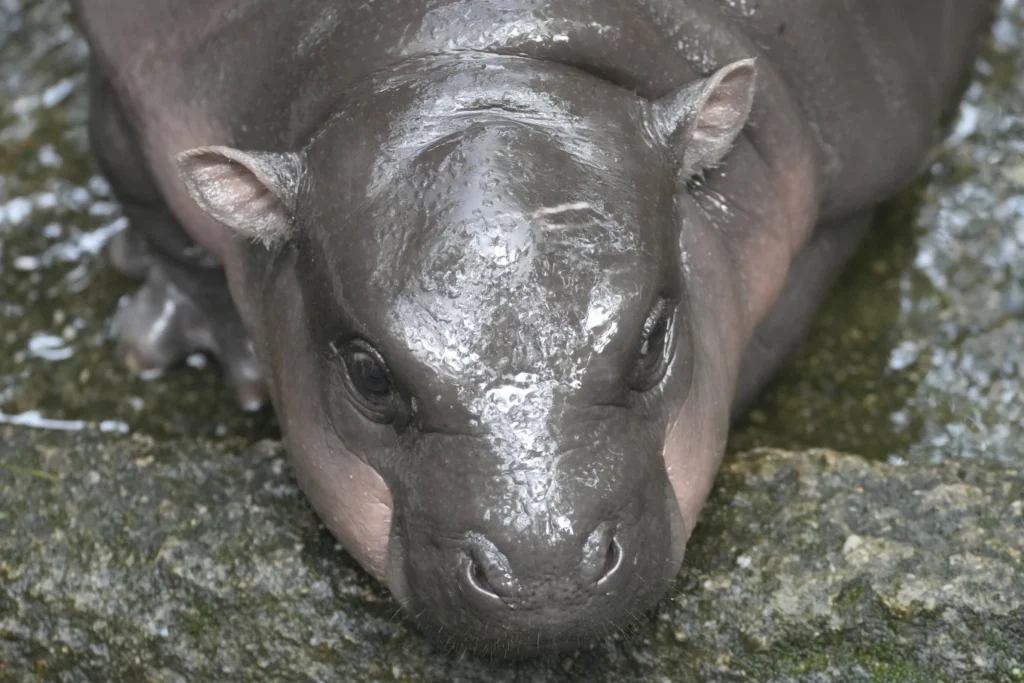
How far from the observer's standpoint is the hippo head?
265 cm

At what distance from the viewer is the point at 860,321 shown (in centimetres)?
457

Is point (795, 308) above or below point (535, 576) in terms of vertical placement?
below

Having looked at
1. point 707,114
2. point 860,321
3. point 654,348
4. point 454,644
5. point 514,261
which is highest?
point 514,261

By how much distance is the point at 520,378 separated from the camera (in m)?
2.65

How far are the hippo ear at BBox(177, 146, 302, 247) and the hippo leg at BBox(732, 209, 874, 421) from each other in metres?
1.50

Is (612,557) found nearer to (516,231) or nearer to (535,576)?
(535,576)

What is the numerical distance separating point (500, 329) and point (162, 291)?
2321mm

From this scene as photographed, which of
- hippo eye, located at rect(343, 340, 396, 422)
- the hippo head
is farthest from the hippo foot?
hippo eye, located at rect(343, 340, 396, 422)

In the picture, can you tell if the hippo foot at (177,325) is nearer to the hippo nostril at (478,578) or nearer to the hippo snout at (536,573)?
the hippo snout at (536,573)

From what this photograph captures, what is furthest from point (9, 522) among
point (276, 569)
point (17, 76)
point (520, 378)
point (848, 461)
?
point (17, 76)

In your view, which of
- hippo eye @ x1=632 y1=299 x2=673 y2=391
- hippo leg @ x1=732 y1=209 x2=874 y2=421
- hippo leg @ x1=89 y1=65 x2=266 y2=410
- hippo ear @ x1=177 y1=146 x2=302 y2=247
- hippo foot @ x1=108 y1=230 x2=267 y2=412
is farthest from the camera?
hippo foot @ x1=108 y1=230 x2=267 y2=412

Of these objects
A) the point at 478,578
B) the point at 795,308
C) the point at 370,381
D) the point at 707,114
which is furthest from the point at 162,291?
the point at 478,578

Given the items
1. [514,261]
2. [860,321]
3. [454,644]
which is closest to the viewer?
[514,261]

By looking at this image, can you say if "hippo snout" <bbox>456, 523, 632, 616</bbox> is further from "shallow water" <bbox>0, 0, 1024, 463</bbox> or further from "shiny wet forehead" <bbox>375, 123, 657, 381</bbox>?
"shallow water" <bbox>0, 0, 1024, 463</bbox>
